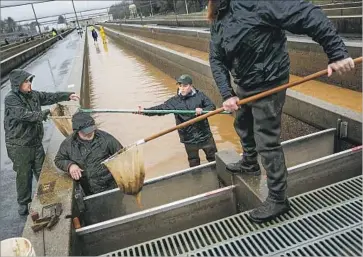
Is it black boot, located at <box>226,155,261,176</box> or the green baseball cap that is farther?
the green baseball cap

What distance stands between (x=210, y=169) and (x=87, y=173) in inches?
59.3

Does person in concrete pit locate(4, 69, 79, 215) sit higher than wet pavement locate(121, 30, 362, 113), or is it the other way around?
person in concrete pit locate(4, 69, 79, 215)

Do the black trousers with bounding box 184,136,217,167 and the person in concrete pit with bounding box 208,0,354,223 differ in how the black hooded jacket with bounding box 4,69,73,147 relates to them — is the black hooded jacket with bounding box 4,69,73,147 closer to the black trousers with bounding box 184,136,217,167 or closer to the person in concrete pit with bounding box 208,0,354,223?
the black trousers with bounding box 184,136,217,167

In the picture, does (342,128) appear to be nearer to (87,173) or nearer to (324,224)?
(324,224)

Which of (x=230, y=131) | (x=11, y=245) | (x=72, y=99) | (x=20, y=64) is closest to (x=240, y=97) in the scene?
(x=11, y=245)

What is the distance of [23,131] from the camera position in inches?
204

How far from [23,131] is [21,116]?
0.96ft

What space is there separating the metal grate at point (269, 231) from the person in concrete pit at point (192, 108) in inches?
75.6

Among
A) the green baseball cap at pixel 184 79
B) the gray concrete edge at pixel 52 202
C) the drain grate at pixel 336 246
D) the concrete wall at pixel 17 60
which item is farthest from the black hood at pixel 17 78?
the concrete wall at pixel 17 60

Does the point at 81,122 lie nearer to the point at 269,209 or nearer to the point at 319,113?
the point at 269,209

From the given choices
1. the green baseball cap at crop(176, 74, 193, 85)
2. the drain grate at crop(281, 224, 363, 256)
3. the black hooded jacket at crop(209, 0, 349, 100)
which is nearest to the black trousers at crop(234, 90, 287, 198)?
the black hooded jacket at crop(209, 0, 349, 100)

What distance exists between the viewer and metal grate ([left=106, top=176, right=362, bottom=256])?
2.90 m

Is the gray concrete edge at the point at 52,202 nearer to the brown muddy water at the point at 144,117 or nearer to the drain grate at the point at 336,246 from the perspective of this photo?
the drain grate at the point at 336,246

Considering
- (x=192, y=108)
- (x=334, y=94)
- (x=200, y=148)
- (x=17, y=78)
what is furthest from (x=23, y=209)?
(x=334, y=94)
